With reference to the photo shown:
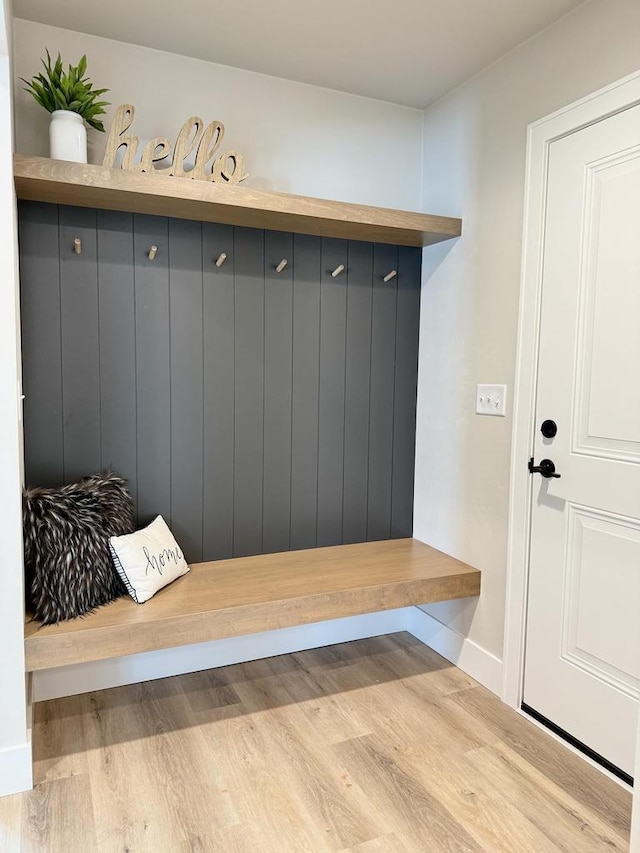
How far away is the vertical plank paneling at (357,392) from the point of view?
2723 millimetres

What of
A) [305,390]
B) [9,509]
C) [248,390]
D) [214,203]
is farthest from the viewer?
[305,390]

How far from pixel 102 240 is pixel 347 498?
4.87ft

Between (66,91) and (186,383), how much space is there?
1.07 m

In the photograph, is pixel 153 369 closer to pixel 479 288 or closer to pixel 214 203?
pixel 214 203

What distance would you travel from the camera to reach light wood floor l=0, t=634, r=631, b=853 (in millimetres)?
1672

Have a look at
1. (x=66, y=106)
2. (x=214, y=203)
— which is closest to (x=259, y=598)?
(x=214, y=203)

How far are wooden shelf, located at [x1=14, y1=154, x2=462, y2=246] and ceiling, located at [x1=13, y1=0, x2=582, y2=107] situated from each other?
1.82 ft

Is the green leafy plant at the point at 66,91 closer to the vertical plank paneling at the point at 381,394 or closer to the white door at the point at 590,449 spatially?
the vertical plank paneling at the point at 381,394

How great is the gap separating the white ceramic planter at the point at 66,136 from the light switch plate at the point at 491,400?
5.51ft

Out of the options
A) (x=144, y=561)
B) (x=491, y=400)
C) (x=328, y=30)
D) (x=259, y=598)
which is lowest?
(x=259, y=598)

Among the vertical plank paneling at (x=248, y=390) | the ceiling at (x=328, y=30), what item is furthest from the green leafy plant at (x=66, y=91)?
the vertical plank paneling at (x=248, y=390)

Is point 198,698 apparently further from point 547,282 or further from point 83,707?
point 547,282

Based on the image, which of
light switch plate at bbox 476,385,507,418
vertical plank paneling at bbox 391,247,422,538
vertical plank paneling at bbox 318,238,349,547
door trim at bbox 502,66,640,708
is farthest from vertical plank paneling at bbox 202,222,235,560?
door trim at bbox 502,66,640,708

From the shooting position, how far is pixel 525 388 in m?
2.24
